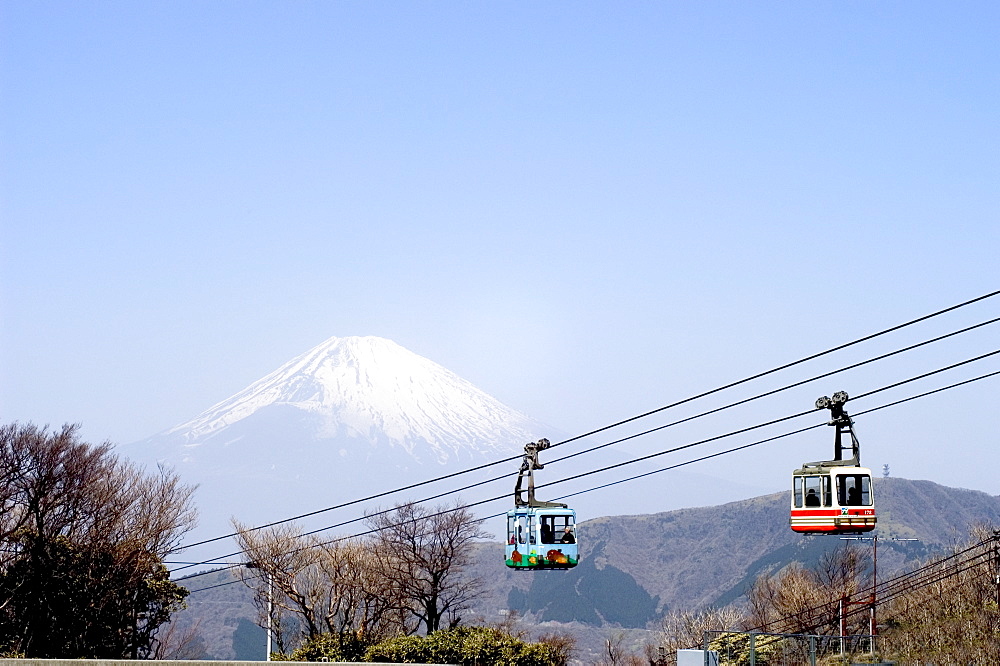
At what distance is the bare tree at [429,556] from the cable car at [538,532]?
131ft

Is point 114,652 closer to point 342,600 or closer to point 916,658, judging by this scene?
point 342,600

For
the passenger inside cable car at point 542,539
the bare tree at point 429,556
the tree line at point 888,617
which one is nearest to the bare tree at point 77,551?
the bare tree at point 429,556

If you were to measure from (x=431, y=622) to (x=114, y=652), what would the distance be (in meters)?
18.0

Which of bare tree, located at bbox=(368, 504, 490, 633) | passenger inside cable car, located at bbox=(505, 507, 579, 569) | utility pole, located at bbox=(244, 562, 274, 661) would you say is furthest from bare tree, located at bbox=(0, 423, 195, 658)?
passenger inside cable car, located at bbox=(505, 507, 579, 569)

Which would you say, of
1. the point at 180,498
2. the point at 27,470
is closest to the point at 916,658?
the point at 180,498

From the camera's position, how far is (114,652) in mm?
60844

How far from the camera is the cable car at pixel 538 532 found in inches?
1153

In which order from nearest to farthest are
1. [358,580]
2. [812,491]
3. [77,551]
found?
[812,491] < [77,551] < [358,580]

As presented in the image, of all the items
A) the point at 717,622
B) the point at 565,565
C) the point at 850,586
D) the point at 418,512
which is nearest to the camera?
A: the point at 565,565

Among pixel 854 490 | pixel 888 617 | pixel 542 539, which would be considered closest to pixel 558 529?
pixel 542 539

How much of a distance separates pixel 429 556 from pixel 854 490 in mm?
52957

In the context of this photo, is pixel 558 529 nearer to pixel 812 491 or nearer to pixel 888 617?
pixel 812 491

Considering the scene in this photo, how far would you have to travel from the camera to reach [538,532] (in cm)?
2931

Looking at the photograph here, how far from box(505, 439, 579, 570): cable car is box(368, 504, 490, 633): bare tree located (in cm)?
3993
